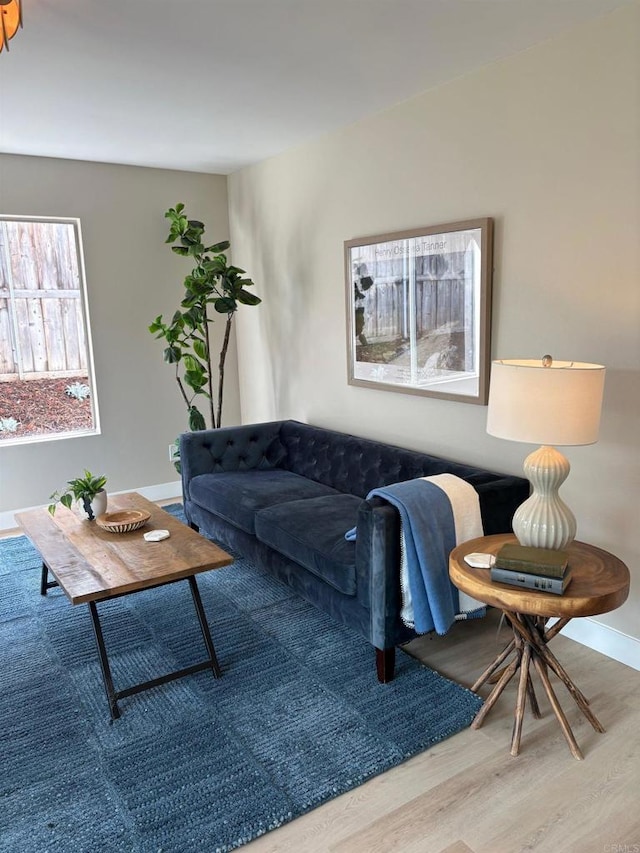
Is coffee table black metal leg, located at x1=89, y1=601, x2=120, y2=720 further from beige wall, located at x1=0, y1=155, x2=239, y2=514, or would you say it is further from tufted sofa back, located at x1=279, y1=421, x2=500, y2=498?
beige wall, located at x1=0, y1=155, x2=239, y2=514

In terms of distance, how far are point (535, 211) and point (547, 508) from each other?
1.35 m

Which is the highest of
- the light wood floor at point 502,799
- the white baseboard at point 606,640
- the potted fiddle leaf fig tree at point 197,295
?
the potted fiddle leaf fig tree at point 197,295

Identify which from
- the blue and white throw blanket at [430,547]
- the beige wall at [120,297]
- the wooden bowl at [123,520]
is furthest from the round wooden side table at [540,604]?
the beige wall at [120,297]

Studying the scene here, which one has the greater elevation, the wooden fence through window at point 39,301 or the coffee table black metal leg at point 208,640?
the wooden fence through window at point 39,301

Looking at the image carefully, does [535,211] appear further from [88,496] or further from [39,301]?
[39,301]

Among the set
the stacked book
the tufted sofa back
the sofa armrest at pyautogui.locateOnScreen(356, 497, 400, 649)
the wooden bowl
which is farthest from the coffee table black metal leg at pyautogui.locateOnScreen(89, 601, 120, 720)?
the tufted sofa back

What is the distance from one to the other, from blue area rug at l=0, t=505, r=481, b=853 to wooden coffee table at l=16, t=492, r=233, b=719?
0.51ft

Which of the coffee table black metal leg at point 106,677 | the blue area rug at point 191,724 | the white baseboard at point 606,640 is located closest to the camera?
the blue area rug at point 191,724

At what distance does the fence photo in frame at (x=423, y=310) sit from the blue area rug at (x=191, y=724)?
140cm

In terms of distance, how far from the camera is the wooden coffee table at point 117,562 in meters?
2.43

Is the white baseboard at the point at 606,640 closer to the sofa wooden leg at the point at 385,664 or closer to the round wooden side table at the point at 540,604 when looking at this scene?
the round wooden side table at the point at 540,604

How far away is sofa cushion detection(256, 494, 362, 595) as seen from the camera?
2.69m

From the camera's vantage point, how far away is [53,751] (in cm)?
221

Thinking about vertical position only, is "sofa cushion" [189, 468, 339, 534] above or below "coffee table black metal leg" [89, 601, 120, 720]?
above
